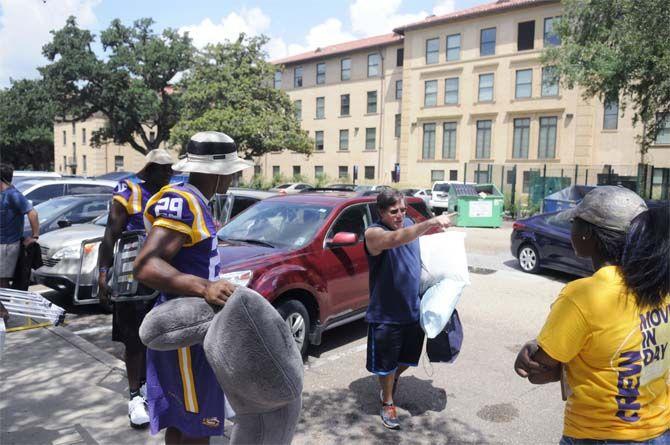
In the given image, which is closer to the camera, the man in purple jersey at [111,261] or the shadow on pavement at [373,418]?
the man in purple jersey at [111,261]

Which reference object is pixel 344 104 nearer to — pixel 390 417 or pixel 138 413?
pixel 390 417

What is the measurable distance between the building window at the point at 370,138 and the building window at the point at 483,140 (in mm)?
9127

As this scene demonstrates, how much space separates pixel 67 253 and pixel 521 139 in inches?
1333

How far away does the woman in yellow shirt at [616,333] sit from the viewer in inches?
70.5

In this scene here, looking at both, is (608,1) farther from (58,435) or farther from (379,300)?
(58,435)

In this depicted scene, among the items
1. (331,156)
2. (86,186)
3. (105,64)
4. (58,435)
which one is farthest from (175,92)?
(58,435)

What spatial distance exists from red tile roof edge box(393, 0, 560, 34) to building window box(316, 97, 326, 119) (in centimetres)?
925

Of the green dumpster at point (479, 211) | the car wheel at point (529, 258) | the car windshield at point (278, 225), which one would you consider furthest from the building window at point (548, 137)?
the car windshield at point (278, 225)

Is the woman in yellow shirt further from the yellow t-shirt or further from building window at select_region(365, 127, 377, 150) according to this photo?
building window at select_region(365, 127, 377, 150)

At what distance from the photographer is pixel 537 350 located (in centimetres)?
191

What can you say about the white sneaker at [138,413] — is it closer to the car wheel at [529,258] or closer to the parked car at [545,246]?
the parked car at [545,246]

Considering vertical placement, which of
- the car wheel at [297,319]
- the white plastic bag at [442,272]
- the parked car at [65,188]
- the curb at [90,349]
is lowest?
the curb at [90,349]

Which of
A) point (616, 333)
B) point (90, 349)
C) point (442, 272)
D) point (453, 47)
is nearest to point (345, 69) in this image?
point (453, 47)

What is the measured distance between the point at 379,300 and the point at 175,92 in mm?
37592
